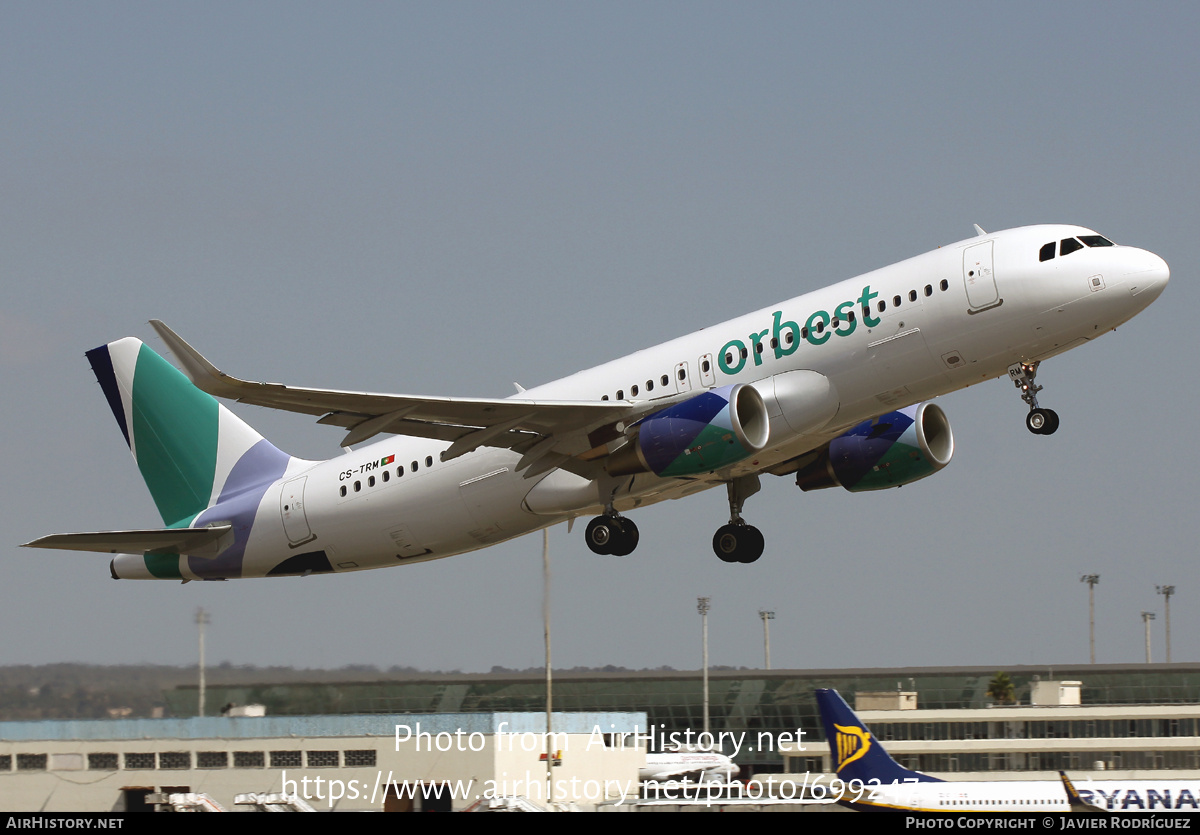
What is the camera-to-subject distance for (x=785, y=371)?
25906 mm

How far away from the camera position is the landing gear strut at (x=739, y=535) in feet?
99.8

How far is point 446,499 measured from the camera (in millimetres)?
29172

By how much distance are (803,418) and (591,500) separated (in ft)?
17.1

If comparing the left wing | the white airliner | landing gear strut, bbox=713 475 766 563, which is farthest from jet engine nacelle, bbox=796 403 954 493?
the white airliner

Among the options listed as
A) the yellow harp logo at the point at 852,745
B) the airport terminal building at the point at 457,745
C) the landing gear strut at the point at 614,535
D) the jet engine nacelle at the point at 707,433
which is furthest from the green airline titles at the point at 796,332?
the airport terminal building at the point at 457,745

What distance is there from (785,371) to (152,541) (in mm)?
15322

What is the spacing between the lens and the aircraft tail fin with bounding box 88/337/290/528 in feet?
109

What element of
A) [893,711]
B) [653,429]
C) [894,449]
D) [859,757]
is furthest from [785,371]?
[893,711]

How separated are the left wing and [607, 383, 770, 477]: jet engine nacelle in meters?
1.03

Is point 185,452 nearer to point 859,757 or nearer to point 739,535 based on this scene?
point 739,535

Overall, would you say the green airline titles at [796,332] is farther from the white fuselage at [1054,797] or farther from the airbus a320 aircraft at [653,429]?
the white fuselage at [1054,797]

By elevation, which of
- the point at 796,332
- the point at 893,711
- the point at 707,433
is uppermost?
the point at 796,332
